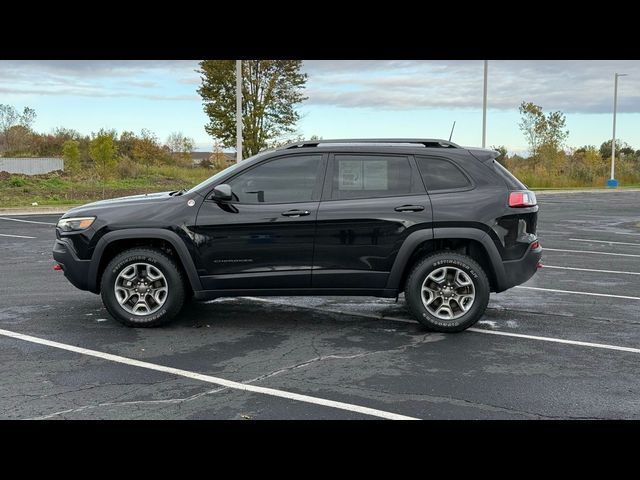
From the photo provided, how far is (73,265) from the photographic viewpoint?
6.79 m

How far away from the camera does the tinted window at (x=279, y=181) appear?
6.69 meters

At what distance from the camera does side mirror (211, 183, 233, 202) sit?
6.51 m

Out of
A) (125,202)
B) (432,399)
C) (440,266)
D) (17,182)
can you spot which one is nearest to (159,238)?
(125,202)

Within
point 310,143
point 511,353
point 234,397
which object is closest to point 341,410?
point 234,397

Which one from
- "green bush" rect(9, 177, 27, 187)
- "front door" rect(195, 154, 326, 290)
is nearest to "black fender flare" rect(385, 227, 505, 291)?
"front door" rect(195, 154, 326, 290)

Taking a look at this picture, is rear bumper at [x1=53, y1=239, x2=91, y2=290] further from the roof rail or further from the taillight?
the taillight

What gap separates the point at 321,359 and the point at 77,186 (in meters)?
25.5

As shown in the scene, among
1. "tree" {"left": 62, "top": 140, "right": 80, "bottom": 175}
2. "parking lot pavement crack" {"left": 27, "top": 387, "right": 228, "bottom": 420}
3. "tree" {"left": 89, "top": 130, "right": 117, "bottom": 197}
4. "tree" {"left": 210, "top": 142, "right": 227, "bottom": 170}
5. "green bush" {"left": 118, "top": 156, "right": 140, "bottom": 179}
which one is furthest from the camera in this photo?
"tree" {"left": 210, "top": 142, "right": 227, "bottom": 170}

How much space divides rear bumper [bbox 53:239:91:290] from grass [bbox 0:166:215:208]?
58.0 feet

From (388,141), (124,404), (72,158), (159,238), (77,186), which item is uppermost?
(72,158)

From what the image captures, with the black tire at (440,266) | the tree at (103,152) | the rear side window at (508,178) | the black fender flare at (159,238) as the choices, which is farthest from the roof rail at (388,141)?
the tree at (103,152)

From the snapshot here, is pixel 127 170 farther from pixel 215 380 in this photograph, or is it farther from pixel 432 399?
pixel 432 399

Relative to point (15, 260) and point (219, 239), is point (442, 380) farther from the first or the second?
point (15, 260)
